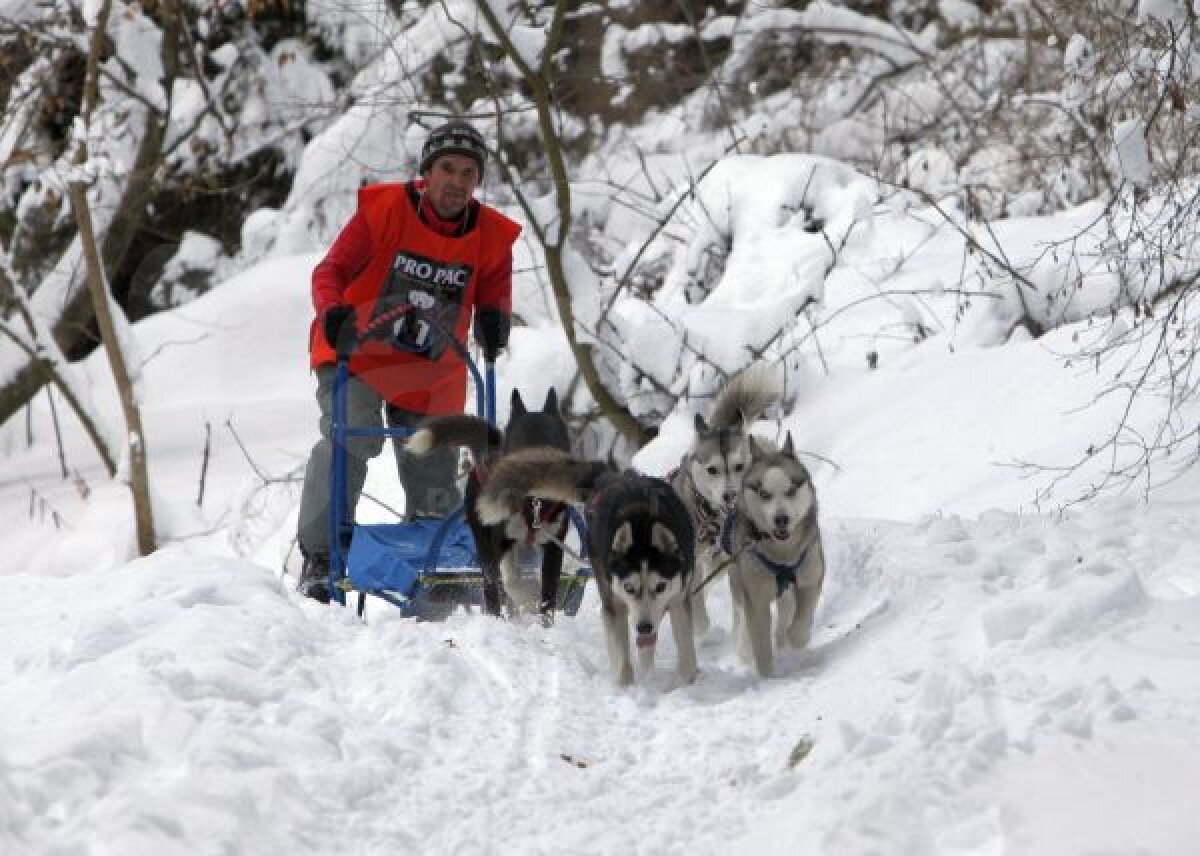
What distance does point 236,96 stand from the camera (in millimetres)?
13492

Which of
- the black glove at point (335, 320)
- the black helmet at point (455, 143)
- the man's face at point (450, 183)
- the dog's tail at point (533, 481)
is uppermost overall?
the black helmet at point (455, 143)

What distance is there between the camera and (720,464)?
5375 mm

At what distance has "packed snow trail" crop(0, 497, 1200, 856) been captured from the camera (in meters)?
2.64

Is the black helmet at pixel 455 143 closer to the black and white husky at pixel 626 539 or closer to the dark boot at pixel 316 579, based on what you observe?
the black and white husky at pixel 626 539

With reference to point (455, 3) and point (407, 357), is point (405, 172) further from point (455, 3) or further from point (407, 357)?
point (407, 357)

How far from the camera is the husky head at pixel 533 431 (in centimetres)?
536

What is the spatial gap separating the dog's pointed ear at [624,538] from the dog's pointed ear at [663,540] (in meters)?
0.07

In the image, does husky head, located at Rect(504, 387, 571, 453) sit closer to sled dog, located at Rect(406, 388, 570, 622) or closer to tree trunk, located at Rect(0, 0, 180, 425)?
sled dog, located at Rect(406, 388, 570, 622)

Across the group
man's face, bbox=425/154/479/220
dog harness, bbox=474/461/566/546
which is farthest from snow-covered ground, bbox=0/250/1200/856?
man's face, bbox=425/154/479/220

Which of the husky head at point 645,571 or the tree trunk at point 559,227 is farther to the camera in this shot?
the tree trunk at point 559,227

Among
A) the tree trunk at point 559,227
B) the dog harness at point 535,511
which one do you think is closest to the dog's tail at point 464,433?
the dog harness at point 535,511

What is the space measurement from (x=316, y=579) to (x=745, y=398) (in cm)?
196

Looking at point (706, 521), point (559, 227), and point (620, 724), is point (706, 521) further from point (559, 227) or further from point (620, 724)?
point (559, 227)

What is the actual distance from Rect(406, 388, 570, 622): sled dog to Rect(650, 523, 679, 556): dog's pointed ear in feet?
2.22
